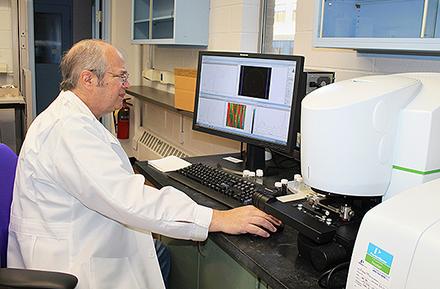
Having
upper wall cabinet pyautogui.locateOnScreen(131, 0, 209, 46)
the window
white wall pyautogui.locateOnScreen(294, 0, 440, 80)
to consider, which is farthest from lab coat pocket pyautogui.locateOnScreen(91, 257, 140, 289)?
upper wall cabinet pyautogui.locateOnScreen(131, 0, 209, 46)

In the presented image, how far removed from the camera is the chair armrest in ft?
3.70

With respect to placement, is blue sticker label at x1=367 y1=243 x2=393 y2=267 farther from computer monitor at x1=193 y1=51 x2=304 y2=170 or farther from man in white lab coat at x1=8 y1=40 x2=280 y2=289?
computer monitor at x1=193 y1=51 x2=304 y2=170

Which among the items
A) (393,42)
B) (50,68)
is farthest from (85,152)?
(50,68)

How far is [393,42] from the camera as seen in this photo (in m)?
1.31

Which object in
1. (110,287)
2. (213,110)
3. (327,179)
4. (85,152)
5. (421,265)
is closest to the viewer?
(421,265)

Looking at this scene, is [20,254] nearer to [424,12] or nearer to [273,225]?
[273,225]

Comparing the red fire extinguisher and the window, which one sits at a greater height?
the window

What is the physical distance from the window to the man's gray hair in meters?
1.28

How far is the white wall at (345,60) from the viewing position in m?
1.61

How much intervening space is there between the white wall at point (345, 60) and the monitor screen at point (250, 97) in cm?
39

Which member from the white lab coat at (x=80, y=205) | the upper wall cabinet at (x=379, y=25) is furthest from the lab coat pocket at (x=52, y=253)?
the upper wall cabinet at (x=379, y=25)

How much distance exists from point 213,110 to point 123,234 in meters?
0.73

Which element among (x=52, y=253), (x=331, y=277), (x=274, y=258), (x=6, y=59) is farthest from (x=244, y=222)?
(x=6, y=59)

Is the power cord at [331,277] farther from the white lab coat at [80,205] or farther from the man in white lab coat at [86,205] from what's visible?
the white lab coat at [80,205]
